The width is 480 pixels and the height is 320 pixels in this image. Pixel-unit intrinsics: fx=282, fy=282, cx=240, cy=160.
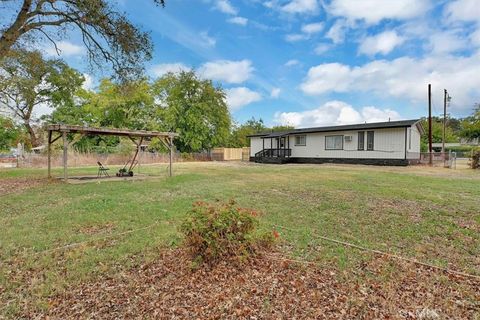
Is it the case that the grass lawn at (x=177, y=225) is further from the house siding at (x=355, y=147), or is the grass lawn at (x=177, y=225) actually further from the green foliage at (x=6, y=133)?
the green foliage at (x=6, y=133)

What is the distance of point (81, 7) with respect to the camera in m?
7.49

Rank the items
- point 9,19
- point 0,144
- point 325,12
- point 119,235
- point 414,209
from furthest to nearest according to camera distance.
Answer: point 0,144 < point 325,12 < point 9,19 < point 414,209 < point 119,235

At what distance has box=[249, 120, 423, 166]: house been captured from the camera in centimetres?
1742

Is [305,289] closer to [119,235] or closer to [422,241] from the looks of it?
[422,241]

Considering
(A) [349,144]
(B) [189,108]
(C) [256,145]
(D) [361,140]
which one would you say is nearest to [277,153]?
(C) [256,145]

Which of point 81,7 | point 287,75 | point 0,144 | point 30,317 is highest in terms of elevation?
point 287,75

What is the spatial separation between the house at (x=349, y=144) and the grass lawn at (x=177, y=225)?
9.94 meters

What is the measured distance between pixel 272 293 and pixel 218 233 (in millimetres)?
842

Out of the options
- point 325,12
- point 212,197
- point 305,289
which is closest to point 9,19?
point 212,197

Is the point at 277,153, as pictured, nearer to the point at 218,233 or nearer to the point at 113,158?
the point at 113,158

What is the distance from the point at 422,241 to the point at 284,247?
6.62 ft

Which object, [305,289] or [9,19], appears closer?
[305,289]

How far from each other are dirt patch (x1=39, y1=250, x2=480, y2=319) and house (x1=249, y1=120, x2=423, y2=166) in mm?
16313

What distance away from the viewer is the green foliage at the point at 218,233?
10.2ft
